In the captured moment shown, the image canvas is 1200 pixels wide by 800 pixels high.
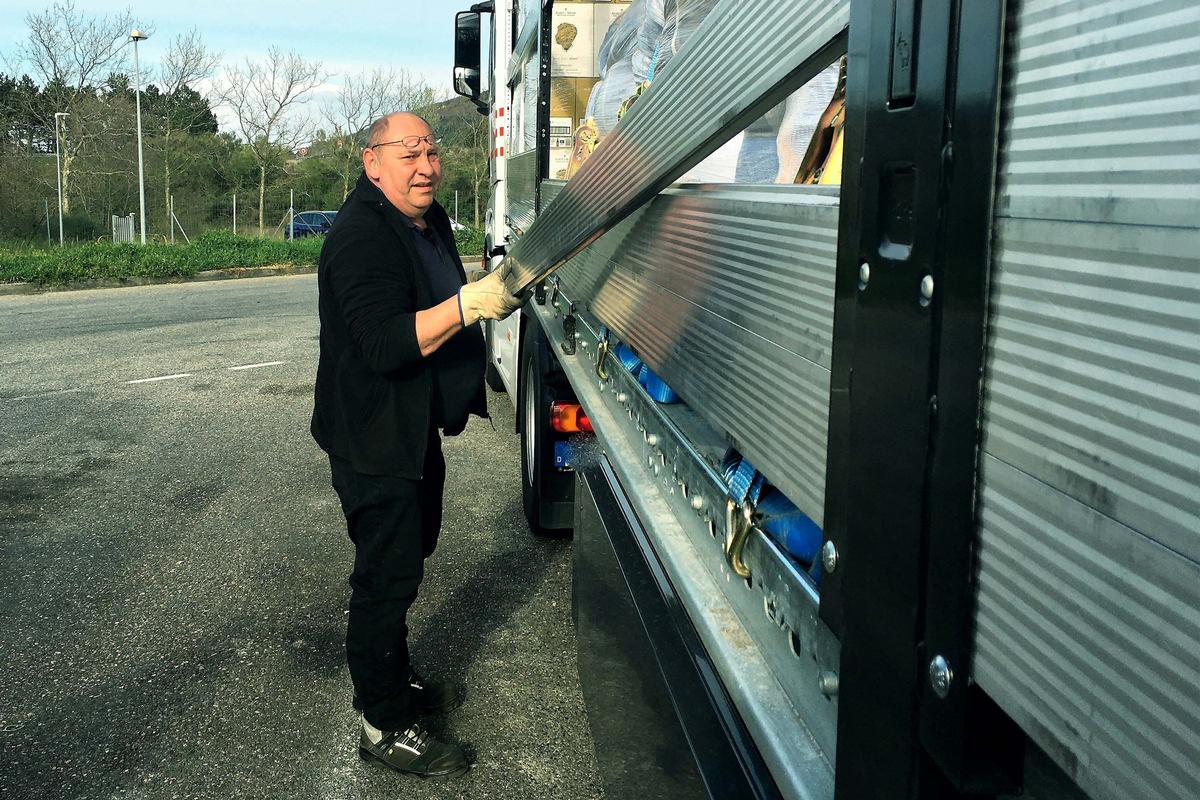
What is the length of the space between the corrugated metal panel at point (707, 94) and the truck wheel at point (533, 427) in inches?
86.8

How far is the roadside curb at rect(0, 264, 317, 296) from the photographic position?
18.4m

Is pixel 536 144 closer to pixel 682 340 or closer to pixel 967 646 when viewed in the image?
pixel 682 340

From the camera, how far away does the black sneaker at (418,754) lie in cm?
318

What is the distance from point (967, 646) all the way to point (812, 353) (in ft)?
1.44

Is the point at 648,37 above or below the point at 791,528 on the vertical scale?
above

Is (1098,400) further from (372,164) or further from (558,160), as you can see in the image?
(558,160)

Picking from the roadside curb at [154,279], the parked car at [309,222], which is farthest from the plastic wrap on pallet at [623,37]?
the parked car at [309,222]

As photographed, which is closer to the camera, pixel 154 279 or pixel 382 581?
pixel 382 581

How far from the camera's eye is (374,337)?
296 centimetres

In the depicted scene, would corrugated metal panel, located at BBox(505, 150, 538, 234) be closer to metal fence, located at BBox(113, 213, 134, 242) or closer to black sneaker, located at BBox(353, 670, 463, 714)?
black sneaker, located at BBox(353, 670, 463, 714)

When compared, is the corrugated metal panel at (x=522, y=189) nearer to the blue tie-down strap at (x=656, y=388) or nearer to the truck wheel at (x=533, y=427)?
the truck wheel at (x=533, y=427)

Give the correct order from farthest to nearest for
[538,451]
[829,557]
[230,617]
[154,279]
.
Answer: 1. [154,279]
2. [538,451]
3. [230,617]
4. [829,557]

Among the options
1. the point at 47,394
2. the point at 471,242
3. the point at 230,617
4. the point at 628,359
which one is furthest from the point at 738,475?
the point at 471,242

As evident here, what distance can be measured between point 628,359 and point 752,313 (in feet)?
4.32
